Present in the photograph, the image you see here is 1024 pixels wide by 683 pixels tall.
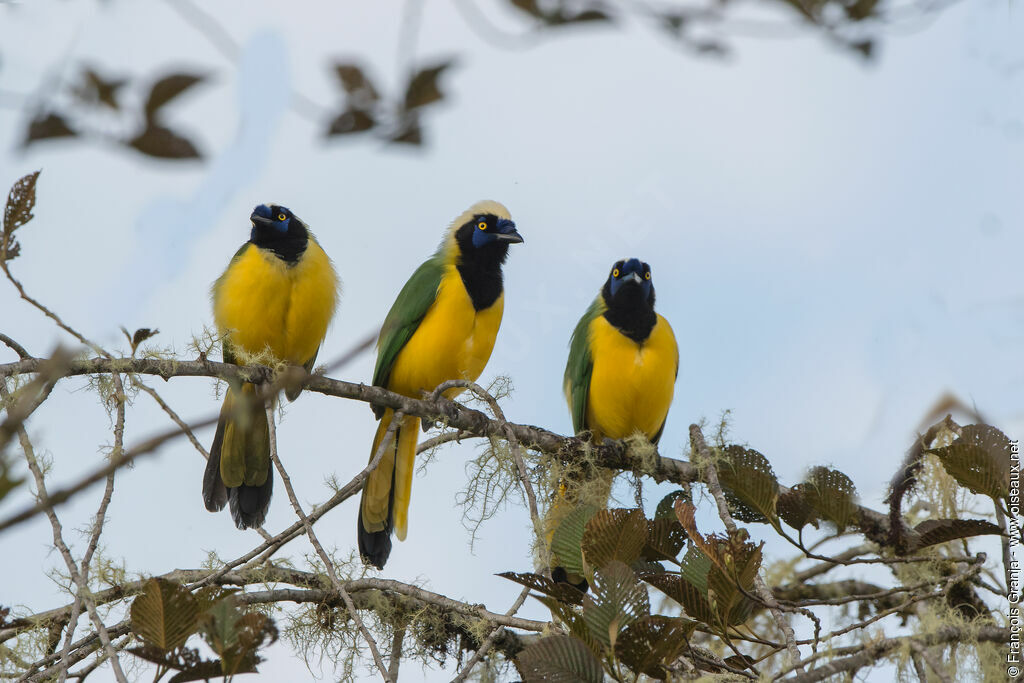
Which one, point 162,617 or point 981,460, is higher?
point 981,460

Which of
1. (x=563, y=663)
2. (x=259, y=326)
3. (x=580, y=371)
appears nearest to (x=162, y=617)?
(x=563, y=663)

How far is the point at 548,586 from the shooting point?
238cm

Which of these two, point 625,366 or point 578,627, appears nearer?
point 578,627

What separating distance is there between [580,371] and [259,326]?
155 centimetres

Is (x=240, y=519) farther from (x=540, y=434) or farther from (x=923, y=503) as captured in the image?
(x=923, y=503)

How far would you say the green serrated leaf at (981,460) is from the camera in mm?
2316

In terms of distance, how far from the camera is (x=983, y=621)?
99.6 inches

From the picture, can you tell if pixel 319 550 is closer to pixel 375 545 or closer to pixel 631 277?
pixel 375 545

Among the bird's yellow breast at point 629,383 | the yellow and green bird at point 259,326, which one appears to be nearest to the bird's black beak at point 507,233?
the bird's yellow breast at point 629,383

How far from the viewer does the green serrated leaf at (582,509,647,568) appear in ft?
7.32

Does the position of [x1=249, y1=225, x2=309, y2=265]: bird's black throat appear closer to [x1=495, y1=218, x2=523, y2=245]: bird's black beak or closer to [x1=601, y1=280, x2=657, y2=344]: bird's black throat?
[x1=495, y1=218, x2=523, y2=245]: bird's black beak

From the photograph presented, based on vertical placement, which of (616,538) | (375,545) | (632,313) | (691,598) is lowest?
(691,598)

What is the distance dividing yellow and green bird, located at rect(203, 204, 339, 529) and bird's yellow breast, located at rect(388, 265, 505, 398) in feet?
1.35

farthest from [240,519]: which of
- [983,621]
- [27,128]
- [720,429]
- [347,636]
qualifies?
[27,128]
